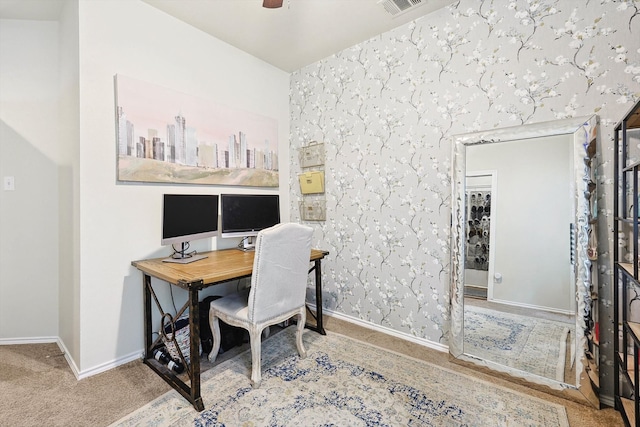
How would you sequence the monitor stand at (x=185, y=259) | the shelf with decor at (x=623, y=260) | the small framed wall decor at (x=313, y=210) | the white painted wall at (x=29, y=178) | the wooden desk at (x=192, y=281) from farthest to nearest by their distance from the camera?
1. the small framed wall decor at (x=313, y=210)
2. the white painted wall at (x=29, y=178)
3. the monitor stand at (x=185, y=259)
4. the wooden desk at (x=192, y=281)
5. the shelf with decor at (x=623, y=260)

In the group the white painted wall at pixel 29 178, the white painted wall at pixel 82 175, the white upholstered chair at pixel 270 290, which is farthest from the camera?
the white painted wall at pixel 29 178

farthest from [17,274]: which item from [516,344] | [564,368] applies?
[564,368]

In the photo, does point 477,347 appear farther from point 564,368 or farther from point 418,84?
point 418,84

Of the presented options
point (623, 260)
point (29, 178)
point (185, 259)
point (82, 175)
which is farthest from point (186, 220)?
point (623, 260)

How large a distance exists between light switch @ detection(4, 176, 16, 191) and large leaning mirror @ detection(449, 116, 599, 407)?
3.37m

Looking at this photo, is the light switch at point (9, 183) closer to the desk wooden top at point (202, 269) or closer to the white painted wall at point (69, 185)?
the white painted wall at point (69, 185)

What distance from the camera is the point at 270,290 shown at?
1.79 metres

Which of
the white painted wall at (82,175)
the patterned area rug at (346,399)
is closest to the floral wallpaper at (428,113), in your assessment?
the patterned area rug at (346,399)

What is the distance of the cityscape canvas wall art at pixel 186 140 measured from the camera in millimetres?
2004

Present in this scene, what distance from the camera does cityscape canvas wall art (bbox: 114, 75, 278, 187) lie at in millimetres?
2004

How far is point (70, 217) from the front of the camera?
2.01m

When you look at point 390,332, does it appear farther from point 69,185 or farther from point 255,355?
point 69,185

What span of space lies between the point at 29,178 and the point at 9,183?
128 mm

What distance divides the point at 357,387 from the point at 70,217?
2.25m
